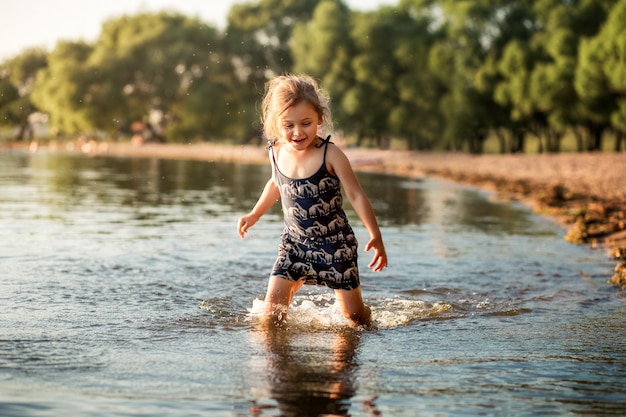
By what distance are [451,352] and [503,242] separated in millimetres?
7090

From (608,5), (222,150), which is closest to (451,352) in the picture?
(608,5)

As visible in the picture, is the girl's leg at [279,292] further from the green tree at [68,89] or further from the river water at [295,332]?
the green tree at [68,89]

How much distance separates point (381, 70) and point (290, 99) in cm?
5926

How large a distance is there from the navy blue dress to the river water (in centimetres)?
42

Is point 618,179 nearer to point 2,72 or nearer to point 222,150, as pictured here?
point 222,150

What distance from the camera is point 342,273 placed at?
631 centimetres

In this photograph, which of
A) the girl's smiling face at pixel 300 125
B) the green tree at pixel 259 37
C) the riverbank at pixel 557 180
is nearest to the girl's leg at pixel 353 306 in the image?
the girl's smiling face at pixel 300 125

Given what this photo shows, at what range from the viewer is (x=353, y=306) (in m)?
6.50

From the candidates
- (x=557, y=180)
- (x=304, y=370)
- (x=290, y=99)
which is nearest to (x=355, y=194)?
(x=290, y=99)

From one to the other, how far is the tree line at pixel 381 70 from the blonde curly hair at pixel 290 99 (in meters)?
38.6

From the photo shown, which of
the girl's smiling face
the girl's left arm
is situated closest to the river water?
the girl's left arm

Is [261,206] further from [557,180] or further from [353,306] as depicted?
[557,180]

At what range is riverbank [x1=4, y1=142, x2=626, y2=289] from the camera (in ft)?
42.8

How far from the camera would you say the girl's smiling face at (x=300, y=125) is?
6.09m
